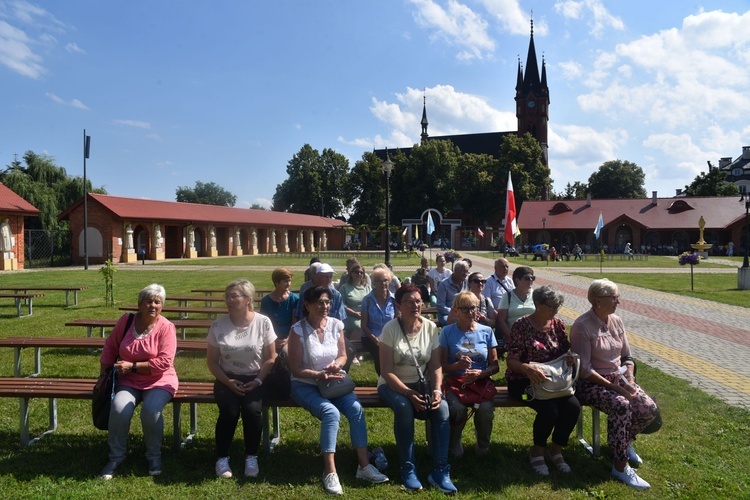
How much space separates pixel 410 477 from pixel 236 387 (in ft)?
4.96

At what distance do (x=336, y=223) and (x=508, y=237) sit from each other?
55398 mm

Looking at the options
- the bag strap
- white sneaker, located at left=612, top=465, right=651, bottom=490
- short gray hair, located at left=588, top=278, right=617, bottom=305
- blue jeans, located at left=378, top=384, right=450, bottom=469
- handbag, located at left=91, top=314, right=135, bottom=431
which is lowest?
white sneaker, located at left=612, top=465, right=651, bottom=490

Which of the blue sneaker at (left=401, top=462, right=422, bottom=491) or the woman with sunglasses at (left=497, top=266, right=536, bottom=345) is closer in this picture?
the blue sneaker at (left=401, top=462, right=422, bottom=491)

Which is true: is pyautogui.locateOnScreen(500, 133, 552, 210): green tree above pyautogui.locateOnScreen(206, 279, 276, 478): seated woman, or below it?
above

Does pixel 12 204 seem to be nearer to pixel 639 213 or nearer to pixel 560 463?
pixel 560 463

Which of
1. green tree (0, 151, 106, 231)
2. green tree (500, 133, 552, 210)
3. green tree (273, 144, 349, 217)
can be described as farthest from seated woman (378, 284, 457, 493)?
green tree (273, 144, 349, 217)

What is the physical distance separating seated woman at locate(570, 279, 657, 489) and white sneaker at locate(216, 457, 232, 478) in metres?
2.84

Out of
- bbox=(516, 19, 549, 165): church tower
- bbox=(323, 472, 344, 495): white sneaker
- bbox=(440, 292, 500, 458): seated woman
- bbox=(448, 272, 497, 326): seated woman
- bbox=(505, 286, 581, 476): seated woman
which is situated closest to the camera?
bbox=(323, 472, 344, 495): white sneaker

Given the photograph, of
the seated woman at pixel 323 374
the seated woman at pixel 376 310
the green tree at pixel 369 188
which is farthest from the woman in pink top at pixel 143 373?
the green tree at pixel 369 188

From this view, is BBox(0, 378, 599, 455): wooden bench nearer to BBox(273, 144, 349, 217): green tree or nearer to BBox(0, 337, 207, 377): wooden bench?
BBox(0, 337, 207, 377): wooden bench

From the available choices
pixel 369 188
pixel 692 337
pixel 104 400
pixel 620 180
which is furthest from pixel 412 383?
pixel 620 180

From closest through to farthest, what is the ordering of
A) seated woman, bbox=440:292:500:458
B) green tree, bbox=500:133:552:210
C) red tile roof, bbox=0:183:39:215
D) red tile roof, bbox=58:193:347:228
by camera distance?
1. seated woman, bbox=440:292:500:458
2. red tile roof, bbox=0:183:39:215
3. red tile roof, bbox=58:193:347:228
4. green tree, bbox=500:133:552:210

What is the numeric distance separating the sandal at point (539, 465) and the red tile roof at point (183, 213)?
33.7m

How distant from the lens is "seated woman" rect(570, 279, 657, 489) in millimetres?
3939
